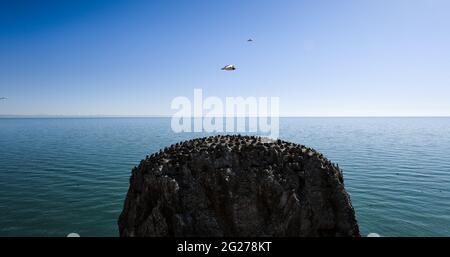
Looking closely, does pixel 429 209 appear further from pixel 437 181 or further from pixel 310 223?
pixel 310 223

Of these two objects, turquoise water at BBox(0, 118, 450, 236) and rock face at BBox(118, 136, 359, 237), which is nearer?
A: rock face at BBox(118, 136, 359, 237)

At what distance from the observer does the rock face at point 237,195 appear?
18.6m

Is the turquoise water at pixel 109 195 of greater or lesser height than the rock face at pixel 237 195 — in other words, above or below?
below

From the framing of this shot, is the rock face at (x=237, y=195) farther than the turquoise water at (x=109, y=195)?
No

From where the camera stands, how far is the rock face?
18.6 metres

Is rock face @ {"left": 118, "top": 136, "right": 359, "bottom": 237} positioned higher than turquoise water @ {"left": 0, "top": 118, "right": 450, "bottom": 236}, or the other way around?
rock face @ {"left": 118, "top": 136, "right": 359, "bottom": 237}

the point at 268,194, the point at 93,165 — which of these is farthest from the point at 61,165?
the point at 268,194

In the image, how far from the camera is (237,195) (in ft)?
63.1

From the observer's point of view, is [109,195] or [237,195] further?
[109,195]

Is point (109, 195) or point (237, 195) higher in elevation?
point (237, 195)

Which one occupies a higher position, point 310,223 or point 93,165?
point 310,223

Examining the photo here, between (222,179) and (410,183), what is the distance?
54784mm
